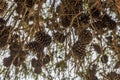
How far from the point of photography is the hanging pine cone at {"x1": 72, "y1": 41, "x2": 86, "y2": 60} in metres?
1.01

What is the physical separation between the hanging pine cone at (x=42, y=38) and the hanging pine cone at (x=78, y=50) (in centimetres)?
8

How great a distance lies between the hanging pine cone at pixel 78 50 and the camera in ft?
3.32

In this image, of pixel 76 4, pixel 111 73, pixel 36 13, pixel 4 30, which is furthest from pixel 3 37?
pixel 111 73

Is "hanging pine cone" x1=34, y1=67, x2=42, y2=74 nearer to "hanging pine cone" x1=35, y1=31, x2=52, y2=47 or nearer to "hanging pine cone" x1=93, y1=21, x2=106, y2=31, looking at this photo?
"hanging pine cone" x1=35, y1=31, x2=52, y2=47

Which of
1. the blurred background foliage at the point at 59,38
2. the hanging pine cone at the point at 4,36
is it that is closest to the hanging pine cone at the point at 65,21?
the blurred background foliage at the point at 59,38

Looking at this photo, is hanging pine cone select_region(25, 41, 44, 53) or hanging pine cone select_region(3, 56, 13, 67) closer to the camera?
hanging pine cone select_region(25, 41, 44, 53)

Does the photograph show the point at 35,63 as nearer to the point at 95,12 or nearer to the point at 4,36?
the point at 4,36

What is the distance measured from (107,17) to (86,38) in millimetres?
84

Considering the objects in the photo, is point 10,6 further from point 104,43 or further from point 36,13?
point 104,43

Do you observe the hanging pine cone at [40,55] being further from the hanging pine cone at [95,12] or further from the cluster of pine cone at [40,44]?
the hanging pine cone at [95,12]

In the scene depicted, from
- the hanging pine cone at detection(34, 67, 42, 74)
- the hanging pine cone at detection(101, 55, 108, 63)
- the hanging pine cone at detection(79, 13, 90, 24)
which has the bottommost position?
the hanging pine cone at detection(34, 67, 42, 74)

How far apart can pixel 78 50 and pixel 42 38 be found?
0.11 m

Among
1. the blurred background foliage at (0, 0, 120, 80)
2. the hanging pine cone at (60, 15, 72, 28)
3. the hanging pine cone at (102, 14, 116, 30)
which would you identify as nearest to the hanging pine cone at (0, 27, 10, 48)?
the blurred background foliage at (0, 0, 120, 80)

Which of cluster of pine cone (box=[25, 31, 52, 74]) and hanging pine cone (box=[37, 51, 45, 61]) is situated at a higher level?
cluster of pine cone (box=[25, 31, 52, 74])
